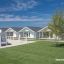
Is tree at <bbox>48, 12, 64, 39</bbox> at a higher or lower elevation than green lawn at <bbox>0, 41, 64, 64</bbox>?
higher

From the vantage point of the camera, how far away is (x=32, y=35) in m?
78.2

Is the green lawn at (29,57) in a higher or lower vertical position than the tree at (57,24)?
lower

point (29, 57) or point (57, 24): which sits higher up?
point (57, 24)

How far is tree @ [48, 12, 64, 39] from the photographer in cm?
3844

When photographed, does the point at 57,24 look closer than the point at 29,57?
No

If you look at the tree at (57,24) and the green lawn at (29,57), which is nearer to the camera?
the green lawn at (29,57)

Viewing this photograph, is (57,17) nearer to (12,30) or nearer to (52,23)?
(52,23)

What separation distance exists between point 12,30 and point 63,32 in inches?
1732

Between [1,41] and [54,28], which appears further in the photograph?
[1,41]

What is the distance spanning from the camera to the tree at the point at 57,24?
1513 inches

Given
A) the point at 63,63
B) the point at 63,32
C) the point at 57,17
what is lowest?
the point at 63,63

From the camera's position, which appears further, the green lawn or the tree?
the tree

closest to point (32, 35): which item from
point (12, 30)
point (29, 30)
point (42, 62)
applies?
point (29, 30)

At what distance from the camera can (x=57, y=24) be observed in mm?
39156
